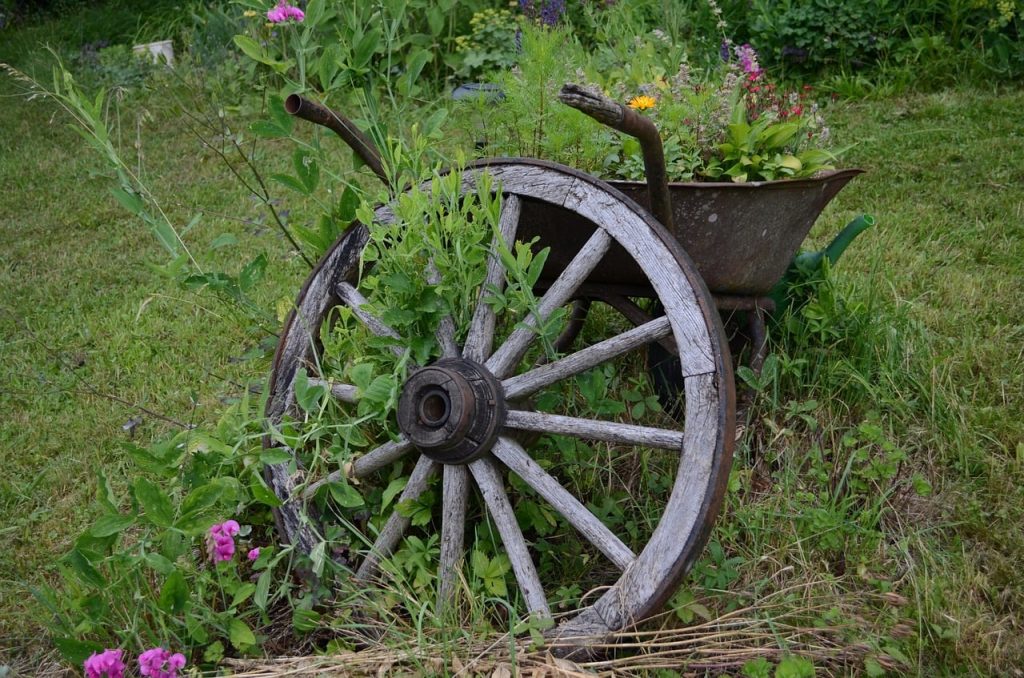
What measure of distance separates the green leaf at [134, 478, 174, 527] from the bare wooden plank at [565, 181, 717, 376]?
3.44 ft

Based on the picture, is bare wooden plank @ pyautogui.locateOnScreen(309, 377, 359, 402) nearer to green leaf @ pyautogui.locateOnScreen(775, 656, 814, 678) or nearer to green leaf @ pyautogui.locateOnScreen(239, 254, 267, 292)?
green leaf @ pyautogui.locateOnScreen(239, 254, 267, 292)

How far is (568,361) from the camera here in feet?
6.59

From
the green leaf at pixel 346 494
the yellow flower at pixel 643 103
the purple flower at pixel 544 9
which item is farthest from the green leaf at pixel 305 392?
the purple flower at pixel 544 9

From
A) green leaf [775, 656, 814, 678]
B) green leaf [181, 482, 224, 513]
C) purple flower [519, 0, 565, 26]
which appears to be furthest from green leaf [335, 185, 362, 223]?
purple flower [519, 0, 565, 26]

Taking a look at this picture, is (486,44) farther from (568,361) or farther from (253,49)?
(568,361)

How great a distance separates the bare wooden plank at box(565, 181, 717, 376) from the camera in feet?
6.08

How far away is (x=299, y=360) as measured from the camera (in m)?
2.30

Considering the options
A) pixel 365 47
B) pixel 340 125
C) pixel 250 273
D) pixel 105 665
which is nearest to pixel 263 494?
pixel 105 665

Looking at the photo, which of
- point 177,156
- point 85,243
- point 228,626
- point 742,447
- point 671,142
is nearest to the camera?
point 228,626

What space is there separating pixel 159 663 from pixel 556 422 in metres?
0.96

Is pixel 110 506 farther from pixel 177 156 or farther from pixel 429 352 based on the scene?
pixel 177 156

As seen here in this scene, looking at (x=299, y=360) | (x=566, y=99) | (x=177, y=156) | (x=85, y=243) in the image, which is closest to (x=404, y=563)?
(x=299, y=360)

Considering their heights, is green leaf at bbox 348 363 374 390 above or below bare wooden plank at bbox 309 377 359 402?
above

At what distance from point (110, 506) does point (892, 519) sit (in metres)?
1.83
